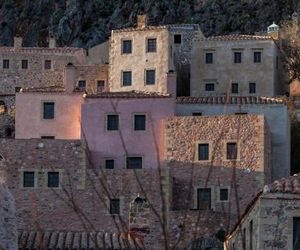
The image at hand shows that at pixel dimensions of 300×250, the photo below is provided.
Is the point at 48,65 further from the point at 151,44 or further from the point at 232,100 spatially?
the point at 232,100

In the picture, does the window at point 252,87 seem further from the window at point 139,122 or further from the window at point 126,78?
the window at point 139,122

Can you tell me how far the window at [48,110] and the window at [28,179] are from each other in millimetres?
7511

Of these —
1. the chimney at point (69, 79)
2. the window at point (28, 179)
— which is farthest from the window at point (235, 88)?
the window at point (28, 179)

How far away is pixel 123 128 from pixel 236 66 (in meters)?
15.3

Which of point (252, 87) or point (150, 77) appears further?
point (252, 87)

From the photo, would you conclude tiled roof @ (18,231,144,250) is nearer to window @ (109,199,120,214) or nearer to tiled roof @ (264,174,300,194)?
tiled roof @ (264,174,300,194)

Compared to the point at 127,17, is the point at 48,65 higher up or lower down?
lower down

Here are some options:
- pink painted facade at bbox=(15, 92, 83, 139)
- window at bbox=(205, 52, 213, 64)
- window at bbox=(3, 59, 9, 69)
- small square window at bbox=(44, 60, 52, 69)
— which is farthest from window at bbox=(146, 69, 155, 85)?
window at bbox=(3, 59, 9, 69)

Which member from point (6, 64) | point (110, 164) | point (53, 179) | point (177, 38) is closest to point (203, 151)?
point (110, 164)

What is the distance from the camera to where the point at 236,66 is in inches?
2379

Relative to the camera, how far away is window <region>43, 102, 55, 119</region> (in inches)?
1999

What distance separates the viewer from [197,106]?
49.1 meters

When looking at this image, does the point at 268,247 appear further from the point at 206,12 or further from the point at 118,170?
the point at 206,12

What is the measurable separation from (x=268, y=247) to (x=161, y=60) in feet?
119
